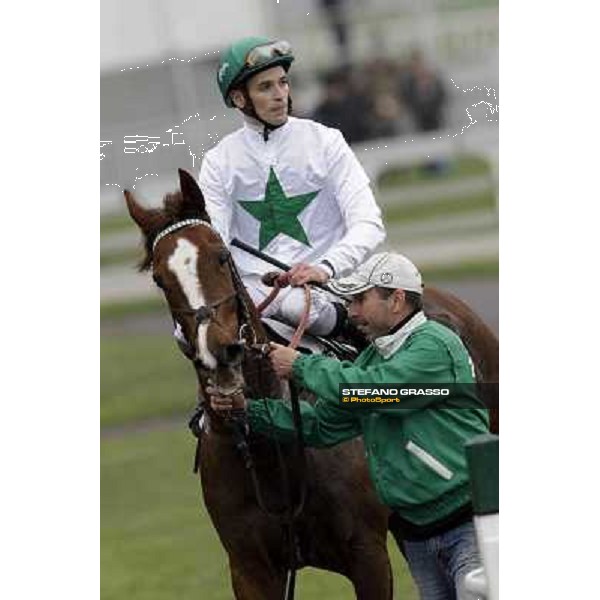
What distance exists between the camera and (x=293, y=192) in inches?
275

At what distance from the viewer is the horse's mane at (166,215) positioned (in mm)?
6590

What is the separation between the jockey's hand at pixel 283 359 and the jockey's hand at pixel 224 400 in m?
0.13

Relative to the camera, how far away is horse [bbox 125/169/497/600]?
6.54m

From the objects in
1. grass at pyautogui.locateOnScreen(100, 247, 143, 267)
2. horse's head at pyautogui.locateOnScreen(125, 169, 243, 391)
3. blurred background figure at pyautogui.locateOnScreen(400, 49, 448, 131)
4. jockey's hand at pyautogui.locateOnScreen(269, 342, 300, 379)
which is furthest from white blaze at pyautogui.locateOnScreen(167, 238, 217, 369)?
blurred background figure at pyautogui.locateOnScreen(400, 49, 448, 131)

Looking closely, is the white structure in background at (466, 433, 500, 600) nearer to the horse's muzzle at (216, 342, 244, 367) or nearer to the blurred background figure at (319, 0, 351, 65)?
the horse's muzzle at (216, 342, 244, 367)

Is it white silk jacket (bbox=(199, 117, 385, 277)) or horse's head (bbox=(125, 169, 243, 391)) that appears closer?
horse's head (bbox=(125, 169, 243, 391))

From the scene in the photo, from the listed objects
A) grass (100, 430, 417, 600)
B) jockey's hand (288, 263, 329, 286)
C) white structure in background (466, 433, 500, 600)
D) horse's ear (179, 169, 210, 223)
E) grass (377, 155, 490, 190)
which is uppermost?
horse's ear (179, 169, 210, 223)

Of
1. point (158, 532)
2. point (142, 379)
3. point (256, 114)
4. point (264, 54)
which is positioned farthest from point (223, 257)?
point (158, 532)

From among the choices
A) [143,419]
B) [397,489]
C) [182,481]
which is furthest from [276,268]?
[143,419]

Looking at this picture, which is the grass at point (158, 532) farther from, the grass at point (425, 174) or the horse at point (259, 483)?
the grass at point (425, 174)

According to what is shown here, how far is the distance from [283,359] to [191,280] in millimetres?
355

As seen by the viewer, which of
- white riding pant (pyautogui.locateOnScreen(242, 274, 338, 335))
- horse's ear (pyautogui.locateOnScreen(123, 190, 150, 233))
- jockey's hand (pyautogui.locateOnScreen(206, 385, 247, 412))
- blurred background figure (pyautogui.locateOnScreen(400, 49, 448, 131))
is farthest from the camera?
blurred background figure (pyautogui.locateOnScreen(400, 49, 448, 131))

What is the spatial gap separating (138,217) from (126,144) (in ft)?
2.14

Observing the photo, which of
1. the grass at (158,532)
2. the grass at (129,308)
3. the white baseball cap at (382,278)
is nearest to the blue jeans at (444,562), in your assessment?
the grass at (158,532)
